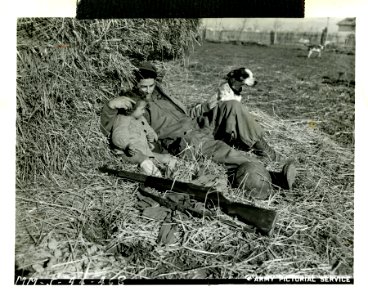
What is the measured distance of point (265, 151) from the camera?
3957 millimetres

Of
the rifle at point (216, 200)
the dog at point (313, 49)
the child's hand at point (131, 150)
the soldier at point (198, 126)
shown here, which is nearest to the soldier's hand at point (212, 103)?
the soldier at point (198, 126)

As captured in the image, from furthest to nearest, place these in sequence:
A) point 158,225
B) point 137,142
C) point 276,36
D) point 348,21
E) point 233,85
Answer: point 276,36
point 233,85
point 137,142
point 348,21
point 158,225

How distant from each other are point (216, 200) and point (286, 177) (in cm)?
69

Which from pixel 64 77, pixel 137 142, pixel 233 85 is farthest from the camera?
pixel 233 85

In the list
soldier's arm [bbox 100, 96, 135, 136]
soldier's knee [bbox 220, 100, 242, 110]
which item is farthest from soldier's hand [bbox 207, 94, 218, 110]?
soldier's arm [bbox 100, 96, 135, 136]

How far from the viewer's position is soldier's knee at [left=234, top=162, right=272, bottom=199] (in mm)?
3279

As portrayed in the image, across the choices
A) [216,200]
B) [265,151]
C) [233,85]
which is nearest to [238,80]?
[233,85]

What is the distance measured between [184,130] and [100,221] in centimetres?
133

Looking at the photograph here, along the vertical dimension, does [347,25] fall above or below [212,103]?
above

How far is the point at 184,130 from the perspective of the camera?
3926 mm

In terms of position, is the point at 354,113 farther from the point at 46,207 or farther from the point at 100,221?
the point at 46,207

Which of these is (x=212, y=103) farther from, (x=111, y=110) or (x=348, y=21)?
(x=348, y=21)

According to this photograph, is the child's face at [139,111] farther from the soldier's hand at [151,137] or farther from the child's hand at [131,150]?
the child's hand at [131,150]

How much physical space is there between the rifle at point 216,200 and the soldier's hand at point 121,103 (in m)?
0.63
